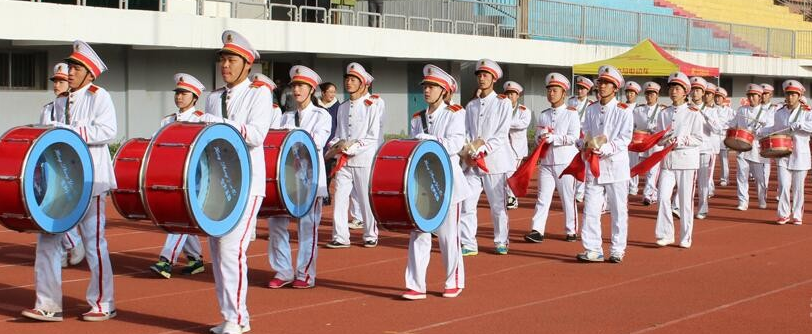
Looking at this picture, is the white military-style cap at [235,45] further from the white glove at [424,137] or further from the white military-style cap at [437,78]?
the white military-style cap at [437,78]

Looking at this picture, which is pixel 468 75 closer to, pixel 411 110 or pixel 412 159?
pixel 411 110

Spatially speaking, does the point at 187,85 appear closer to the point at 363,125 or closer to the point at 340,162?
the point at 340,162

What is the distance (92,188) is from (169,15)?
49.4 ft

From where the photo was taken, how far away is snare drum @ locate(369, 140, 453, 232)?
955 cm

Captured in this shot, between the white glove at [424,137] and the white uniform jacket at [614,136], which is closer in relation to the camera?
the white glove at [424,137]

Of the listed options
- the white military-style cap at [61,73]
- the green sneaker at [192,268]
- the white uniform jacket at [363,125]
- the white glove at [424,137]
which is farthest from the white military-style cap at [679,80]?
the white military-style cap at [61,73]

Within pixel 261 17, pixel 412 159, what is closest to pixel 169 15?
pixel 261 17

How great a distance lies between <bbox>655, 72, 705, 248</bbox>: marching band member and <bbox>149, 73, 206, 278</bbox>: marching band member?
5115 mm

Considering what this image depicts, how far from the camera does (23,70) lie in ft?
78.1

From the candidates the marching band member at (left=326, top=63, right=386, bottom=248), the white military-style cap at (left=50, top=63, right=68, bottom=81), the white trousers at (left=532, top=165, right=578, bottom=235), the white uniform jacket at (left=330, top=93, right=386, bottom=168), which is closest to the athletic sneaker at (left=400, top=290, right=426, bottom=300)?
the marching band member at (left=326, top=63, right=386, bottom=248)

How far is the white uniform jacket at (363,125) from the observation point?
44.4 ft

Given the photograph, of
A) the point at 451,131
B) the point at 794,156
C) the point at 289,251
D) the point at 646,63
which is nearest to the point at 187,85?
the point at 289,251

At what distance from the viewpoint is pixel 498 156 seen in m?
13.1

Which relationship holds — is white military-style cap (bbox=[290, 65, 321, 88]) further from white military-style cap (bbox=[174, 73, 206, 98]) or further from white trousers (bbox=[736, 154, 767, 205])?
white trousers (bbox=[736, 154, 767, 205])
